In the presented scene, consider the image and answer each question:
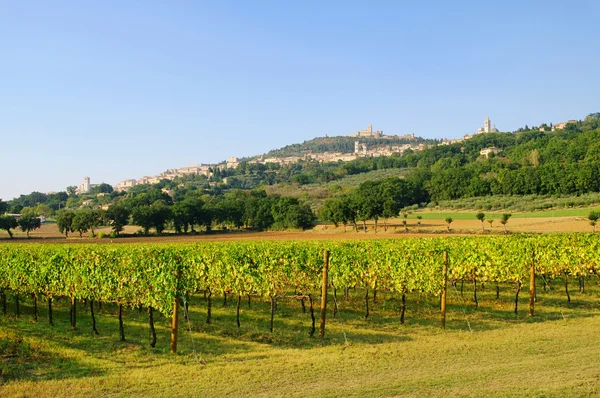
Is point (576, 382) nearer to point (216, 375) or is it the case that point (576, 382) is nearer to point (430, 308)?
point (216, 375)

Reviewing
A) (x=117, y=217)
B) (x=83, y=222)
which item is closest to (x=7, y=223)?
(x=83, y=222)

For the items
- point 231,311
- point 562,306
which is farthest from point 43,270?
point 562,306

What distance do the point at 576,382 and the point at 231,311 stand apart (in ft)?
45.9

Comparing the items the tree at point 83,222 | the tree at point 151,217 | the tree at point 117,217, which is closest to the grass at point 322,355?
the tree at point 151,217

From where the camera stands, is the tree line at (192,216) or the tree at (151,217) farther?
the tree line at (192,216)

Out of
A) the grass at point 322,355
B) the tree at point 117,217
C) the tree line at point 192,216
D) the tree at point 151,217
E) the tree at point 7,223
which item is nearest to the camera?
the grass at point 322,355

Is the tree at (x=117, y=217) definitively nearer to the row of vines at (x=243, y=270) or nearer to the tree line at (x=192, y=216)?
the tree line at (x=192, y=216)

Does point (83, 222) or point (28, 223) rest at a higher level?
point (28, 223)

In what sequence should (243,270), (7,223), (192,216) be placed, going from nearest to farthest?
(243,270), (7,223), (192,216)

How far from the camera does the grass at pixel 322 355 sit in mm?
10062

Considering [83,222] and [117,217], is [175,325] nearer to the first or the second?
[117,217]

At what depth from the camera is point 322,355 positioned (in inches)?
516

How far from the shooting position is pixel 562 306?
20141 millimetres

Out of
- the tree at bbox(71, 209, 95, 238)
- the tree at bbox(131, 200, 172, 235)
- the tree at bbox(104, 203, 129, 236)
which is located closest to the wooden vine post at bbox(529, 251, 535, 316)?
the tree at bbox(131, 200, 172, 235)
